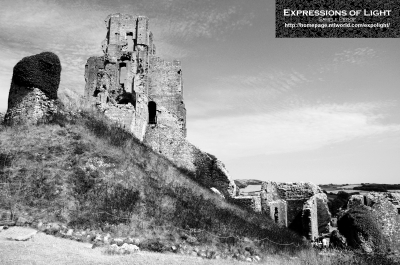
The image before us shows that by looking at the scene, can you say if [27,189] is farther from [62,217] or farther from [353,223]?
[353,223]

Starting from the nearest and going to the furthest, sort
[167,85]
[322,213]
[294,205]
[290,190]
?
[322,213]
[294,205]
[290,190]
[167,85]

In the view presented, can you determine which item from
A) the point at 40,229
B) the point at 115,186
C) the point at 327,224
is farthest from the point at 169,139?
the point at 40,229

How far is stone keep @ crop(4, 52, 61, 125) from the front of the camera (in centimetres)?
1271

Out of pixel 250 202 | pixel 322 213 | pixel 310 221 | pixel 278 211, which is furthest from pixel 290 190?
pixel 250 202

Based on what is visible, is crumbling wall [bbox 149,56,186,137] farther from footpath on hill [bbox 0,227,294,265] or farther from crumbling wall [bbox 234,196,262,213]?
footpath on hill [bbox 0,227,294,265]

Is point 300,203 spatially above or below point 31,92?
below

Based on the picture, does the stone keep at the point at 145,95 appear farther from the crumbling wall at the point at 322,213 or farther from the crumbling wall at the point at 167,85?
the crumbling wall at the point at 322,213

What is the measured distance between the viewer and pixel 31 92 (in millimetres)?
12914

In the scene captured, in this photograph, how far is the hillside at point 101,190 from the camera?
879cm

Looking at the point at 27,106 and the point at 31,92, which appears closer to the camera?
the point at 27,106

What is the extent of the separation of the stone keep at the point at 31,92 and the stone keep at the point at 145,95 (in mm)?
4749

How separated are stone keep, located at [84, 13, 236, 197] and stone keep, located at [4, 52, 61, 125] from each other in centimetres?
475

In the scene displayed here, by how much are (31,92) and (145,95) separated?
10.9 m

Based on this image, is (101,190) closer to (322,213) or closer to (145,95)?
(322,213)
